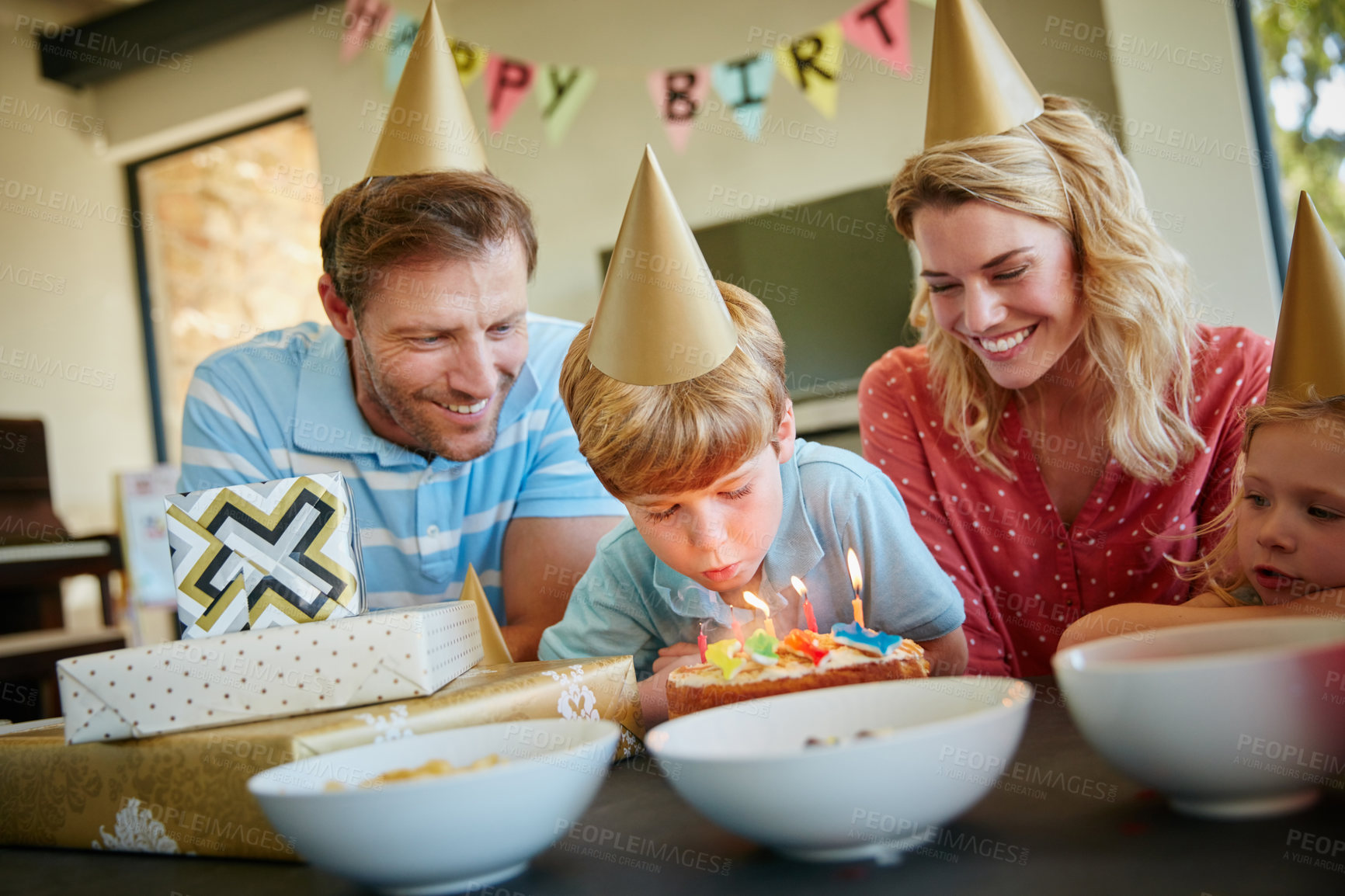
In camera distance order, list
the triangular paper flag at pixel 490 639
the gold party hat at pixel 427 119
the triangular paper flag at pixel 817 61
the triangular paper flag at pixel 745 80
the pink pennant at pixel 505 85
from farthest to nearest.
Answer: the pink pennant at pixel 505 85, the triangular paper flag at pixel 745 80, the triangular paper flag at pixel 817 61, the gold party hat at pixel 427 119, the triangular paper flag at pixel 490 639

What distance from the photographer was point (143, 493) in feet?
16.4

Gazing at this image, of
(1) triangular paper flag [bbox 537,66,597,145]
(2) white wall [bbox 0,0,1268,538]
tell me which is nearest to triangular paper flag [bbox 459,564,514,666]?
(2) white wall [bbox 0,0,1268,538]

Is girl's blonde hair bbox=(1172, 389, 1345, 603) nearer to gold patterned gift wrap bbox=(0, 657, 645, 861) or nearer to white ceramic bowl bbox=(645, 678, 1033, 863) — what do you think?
white ceramic bowl bbox=(645, 678, 1033, 863)

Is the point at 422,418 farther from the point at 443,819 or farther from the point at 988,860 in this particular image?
the point at 988,860

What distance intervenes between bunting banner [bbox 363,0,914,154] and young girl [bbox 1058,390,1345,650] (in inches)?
102

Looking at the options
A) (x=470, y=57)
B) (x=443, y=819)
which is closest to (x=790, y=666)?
(x=443, y=819)

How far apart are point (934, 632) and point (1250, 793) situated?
70 centimetres

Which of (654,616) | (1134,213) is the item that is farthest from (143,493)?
(1134,213)

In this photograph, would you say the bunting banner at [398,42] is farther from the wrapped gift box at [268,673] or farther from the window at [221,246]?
the wrapped gift box at [268,673]

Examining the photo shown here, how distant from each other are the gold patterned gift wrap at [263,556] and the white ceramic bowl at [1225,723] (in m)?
0.60

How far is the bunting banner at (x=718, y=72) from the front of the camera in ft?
11.0

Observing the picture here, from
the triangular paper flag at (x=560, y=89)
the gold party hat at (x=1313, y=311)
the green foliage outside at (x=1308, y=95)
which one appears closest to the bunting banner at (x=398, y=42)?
the triangular paper flag at (x=560, y=89)

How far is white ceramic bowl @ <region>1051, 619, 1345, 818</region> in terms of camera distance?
50 cm

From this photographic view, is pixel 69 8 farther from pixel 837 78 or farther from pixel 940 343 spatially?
pixel 940 343
